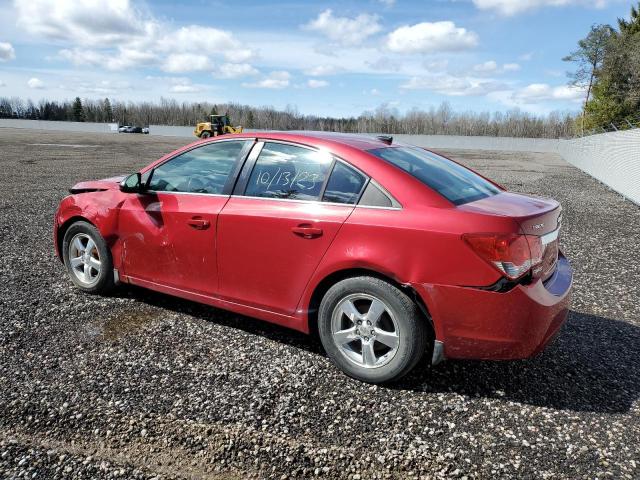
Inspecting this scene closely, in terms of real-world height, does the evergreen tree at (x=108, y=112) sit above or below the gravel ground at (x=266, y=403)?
above

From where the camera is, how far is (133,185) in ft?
14.8

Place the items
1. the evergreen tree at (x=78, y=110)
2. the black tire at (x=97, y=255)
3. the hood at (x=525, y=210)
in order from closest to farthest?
1. the hood at (x=525, y=210)
2. the black tire at (x=97, y=255)
3. the evergreen tree at (x=78, y=110)

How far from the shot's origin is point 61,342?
404 centimetres

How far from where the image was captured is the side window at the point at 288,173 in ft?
12.0

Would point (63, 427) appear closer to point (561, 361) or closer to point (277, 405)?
point (277, 405)

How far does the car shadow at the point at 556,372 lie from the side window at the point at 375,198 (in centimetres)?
124

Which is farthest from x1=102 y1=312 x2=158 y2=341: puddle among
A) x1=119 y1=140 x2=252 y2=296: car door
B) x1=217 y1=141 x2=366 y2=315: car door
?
x1=217 y1=141 x2=366 y2=315: car door

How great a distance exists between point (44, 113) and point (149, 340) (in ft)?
436

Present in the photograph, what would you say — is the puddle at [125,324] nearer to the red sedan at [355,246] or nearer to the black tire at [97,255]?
the red sedan at [355,246]

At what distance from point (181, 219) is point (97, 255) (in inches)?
53.4

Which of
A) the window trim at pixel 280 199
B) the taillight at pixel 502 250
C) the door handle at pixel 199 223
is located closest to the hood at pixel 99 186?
the door handle at pixel 199 223

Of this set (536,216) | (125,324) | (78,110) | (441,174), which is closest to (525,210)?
(536,216)

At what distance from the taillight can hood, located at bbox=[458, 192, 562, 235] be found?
0.13 meters

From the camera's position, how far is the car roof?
3773mm
